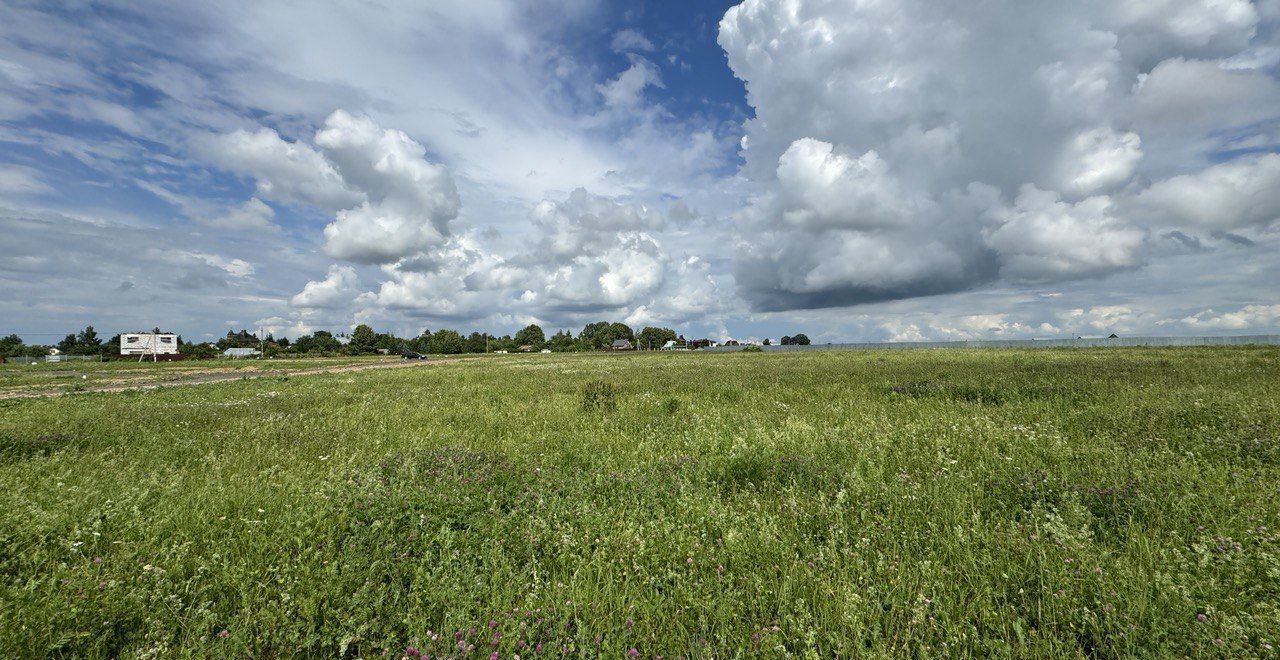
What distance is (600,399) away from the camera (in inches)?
519

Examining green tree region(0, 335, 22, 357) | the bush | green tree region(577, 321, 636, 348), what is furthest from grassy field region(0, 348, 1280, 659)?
green tree region(0, 335, 22, 357)

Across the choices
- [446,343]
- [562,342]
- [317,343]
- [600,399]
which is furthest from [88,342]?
[600,399]

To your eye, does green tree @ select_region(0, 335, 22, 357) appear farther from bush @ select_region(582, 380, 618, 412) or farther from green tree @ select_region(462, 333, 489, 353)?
bush @ select_region(582, 380, 618, 412)

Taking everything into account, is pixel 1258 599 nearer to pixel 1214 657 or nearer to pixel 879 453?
pixel 1214 657

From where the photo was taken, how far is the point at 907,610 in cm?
350

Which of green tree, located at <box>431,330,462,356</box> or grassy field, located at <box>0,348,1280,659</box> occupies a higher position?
green tree, located at <box>431,330,462,356</box>

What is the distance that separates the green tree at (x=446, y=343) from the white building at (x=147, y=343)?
58.8 meters

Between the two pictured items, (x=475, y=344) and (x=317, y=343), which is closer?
(x=317, y=343)

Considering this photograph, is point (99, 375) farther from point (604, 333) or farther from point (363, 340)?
point (604, 333)

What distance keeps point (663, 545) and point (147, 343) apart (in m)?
162

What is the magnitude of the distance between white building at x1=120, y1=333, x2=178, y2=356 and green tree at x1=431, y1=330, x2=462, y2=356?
58817mm

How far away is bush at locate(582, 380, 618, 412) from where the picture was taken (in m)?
12.3

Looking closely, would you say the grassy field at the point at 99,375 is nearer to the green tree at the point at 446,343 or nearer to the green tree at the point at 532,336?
the green tree at the point at 446,343

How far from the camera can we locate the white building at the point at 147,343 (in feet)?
370
